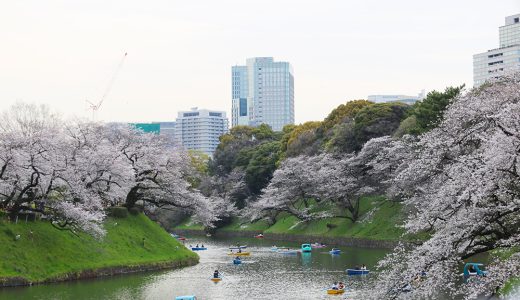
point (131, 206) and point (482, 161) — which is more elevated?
point (482, 161)

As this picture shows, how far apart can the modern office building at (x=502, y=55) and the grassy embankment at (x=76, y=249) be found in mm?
132097

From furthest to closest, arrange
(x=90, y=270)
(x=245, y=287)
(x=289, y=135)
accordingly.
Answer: (x=289, y=135), (x=90, y=270), (x=245, y=287)

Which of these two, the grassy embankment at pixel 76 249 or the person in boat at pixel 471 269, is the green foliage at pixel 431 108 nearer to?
the person in boat at pixel 471 269

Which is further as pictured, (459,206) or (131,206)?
(131,206)

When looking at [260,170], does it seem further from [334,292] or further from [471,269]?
[334,292]

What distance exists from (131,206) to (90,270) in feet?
54.3

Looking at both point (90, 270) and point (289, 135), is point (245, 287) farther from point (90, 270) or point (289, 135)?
point (289, 135)

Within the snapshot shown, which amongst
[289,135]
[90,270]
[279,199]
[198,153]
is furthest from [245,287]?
[198,153]

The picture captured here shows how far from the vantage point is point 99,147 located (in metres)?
57.4

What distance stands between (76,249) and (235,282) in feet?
40.5

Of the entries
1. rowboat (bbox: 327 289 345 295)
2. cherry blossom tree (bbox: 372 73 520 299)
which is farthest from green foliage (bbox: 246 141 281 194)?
cherry blossom tree (bbox: 372 73 520 299)

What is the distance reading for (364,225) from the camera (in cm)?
8062

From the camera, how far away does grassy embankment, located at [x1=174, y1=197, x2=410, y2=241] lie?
246ft

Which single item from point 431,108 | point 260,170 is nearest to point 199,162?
point 260,170
